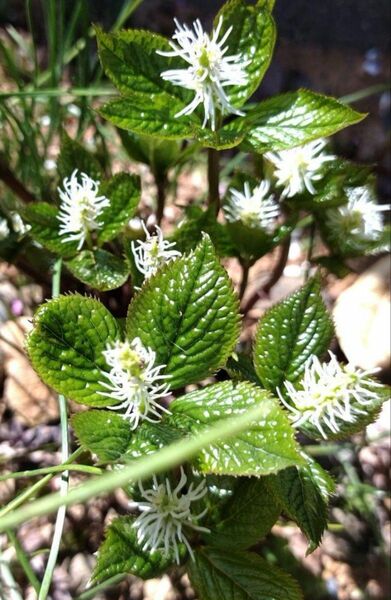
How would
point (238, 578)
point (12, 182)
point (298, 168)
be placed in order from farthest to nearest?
1. point (12, 182)
2. point (298, 168)
3. point (238, 578)

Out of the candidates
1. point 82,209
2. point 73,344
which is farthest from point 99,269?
point 73,344

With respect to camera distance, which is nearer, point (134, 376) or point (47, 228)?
point (134, 376)

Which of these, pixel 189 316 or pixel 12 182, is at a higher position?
pixel 12 182

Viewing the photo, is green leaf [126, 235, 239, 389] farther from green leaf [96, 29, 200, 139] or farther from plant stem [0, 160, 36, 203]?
plant stem [0, 160, 36, 203]

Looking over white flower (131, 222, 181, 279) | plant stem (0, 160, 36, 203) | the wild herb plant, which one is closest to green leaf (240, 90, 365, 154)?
the wild herb plant

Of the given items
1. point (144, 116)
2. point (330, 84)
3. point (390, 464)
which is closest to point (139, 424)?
point (144, 116)

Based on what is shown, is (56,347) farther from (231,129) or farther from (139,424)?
(231,129)

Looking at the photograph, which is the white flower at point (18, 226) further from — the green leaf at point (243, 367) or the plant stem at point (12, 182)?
the green leaf at point (243, 367)

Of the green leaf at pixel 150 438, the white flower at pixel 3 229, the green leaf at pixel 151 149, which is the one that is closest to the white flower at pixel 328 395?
the green leaf at pixel 150 438

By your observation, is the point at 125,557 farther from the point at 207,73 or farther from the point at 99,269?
the point at 207,73
